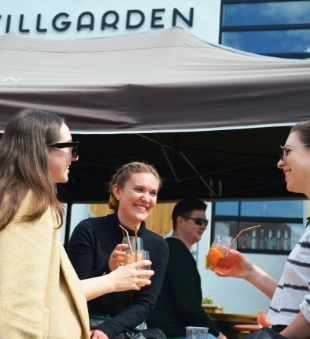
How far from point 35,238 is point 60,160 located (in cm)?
45

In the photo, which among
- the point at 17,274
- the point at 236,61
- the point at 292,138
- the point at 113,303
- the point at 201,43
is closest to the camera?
the point at 17,274

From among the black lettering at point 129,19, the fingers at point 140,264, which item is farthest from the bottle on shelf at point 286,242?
the fingers at point 140,264

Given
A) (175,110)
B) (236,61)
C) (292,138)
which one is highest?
(236,61)

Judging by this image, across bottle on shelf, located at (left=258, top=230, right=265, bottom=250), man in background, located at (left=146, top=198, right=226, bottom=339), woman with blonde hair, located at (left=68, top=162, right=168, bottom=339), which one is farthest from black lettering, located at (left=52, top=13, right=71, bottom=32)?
woman with blonde hair, located at (left=68, top=162, right=168, bottom=339)

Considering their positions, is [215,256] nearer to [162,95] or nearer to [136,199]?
[136,199]

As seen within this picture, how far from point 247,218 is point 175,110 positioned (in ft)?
27.4

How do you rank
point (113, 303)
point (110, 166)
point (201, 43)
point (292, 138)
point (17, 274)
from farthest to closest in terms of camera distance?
point (110, 166)
point (201, 43)
point (113, 303)
point (292, 138)
point (17, 274)

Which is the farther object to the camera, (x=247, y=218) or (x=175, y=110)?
(x=247, y=218)

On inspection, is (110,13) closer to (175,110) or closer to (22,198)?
(175,110)

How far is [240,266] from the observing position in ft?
9.81

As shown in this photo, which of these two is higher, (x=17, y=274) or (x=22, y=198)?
(x=22, y=198)

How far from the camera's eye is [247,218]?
38.0ft

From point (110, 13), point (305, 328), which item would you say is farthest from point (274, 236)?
point (305, 328)

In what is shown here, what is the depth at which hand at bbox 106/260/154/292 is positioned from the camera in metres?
2.72
